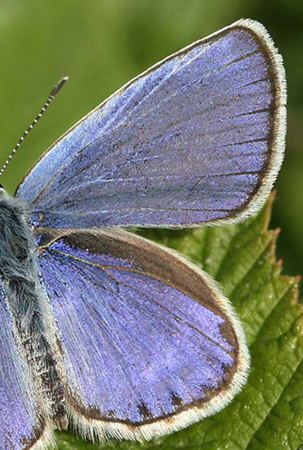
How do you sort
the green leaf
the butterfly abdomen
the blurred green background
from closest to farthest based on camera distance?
the butterfly abdomen → the green leaf → the blurred green background

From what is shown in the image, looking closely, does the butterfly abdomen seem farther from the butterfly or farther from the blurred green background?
the blurred green background

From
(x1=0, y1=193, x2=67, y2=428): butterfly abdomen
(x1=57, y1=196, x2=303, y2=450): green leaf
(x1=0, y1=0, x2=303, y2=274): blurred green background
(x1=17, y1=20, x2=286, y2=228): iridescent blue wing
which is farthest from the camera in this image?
(x1=0, y1=0, x2=303, y2=274): blurred green background

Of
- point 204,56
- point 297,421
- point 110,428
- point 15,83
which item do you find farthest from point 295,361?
point 15,83

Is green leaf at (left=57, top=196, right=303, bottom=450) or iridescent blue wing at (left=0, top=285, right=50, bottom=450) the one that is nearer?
iridescent blue wing at (left=0, top=285, right=50, bottom=450)

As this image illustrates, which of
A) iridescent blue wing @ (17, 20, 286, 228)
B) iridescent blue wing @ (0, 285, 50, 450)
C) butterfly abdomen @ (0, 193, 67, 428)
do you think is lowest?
iridescent blue wing @ (0, 285, 50, 450)

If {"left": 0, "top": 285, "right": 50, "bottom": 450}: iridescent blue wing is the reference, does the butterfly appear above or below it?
above

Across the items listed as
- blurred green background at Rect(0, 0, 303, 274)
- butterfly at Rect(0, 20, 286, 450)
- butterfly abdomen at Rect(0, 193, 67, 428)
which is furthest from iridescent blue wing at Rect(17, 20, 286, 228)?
blurred green background at Rect(0, 0, 303, 274)

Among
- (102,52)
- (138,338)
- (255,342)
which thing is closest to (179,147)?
(138,338)

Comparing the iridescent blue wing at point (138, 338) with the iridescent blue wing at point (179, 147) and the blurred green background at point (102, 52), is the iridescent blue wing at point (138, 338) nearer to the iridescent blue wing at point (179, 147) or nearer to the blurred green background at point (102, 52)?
the iridescent blue wing at point (179, 147)
